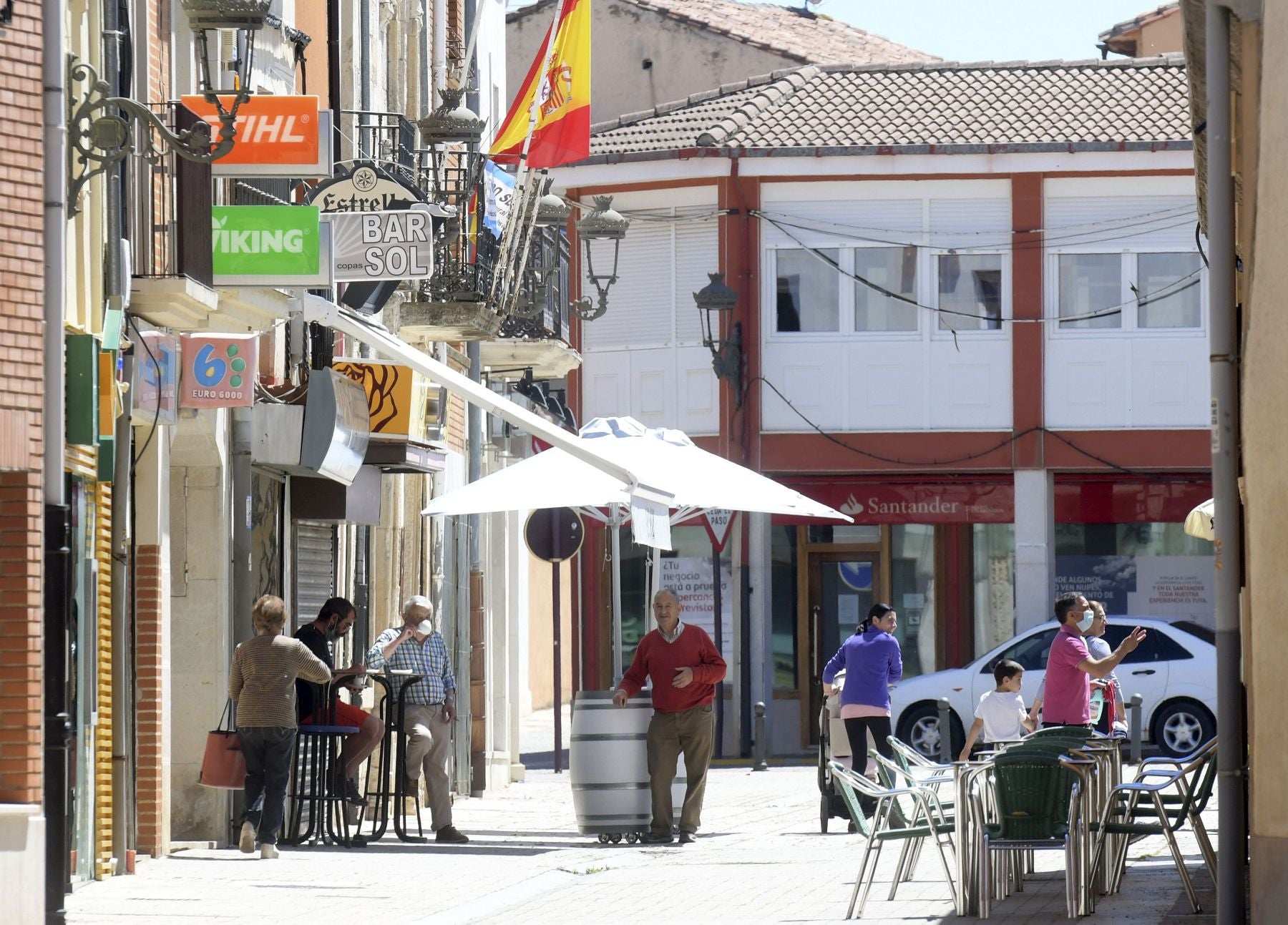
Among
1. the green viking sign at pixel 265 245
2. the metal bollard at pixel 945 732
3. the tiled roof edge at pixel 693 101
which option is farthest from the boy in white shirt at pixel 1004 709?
the tiled roof edge at pixel 693 101

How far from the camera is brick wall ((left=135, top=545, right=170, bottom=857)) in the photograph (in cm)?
1573

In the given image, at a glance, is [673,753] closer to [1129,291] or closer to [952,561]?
[952,561]

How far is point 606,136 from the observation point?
3369 centimetres

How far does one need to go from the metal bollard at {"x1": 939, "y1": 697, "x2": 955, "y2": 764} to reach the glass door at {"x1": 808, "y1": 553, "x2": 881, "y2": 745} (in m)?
4.54

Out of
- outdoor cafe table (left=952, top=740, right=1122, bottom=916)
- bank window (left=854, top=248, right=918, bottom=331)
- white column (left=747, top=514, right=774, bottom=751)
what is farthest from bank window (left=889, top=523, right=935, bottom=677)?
outdoor cafe table (left=952, top=740, right=1122, bottom=916)

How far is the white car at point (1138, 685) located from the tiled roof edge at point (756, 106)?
775cm

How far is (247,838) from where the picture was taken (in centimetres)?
1574

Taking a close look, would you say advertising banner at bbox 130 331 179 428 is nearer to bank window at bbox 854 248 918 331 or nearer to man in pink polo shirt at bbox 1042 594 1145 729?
man in pink polo shirt at bbox 1042 594 1145 729

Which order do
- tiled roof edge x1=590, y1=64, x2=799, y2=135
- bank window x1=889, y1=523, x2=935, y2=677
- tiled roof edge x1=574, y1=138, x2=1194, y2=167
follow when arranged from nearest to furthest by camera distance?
tiled roof edge x1=574, y1=138, x2=1194, y2=167, bank window x1=889, y1=523, x2=935, y2=677, tiled roof edge x1=590, y1=64, x2=799, y2=135

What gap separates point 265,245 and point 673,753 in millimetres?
4608

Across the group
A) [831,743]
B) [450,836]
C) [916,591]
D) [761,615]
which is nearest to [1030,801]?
[450,836]

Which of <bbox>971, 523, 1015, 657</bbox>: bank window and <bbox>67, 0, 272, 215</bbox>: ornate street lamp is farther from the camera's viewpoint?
<bbox>971, 523, 1015, 657</bbox>: bank window

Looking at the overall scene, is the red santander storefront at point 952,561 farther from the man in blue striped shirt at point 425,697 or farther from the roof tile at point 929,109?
the man in blue striped shirt at point 425,697

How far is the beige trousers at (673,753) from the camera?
1750 centimetres
